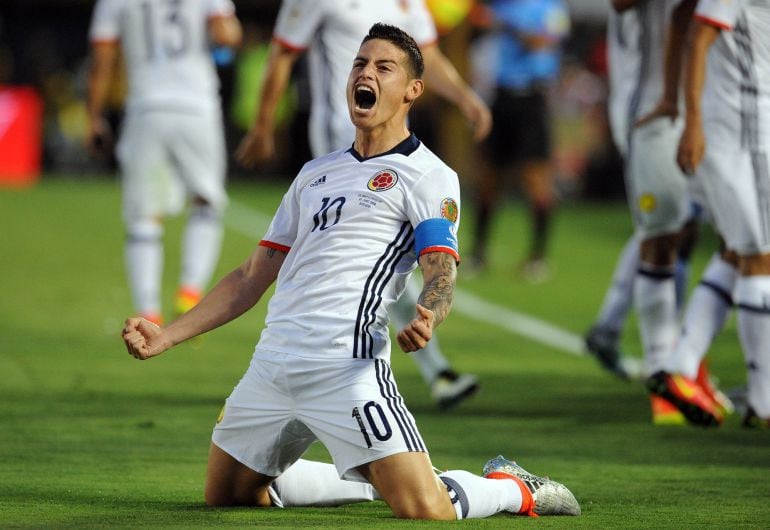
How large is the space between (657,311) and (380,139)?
9.94ft

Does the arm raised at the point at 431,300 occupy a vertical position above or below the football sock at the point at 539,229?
above

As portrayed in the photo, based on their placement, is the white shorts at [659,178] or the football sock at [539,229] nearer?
the white shorts at [659,178]

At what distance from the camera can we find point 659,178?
25.3 ft

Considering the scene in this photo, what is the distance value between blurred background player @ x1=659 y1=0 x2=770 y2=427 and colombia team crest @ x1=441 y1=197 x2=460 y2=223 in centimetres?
206

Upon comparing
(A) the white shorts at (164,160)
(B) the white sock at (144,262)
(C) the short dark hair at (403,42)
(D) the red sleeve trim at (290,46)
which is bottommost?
(B) the white sock at (144,262)

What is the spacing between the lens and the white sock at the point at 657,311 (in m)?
7.92

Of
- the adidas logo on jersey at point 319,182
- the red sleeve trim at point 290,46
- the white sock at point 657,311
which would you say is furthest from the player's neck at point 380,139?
the white sock at point 657,311

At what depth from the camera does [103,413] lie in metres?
7.49

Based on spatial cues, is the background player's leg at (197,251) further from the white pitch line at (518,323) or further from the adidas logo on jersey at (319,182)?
the adidas logo on jersey at (319,182)

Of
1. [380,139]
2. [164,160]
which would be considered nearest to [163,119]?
[164,160]

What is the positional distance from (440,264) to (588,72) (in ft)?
82.7

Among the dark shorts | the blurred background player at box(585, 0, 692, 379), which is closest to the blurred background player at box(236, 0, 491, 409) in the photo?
the blurred background player at box(585, 0, 692, 379)

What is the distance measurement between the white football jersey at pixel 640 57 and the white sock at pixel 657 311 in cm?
65

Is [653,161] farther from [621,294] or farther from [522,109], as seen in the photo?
[522,109]
